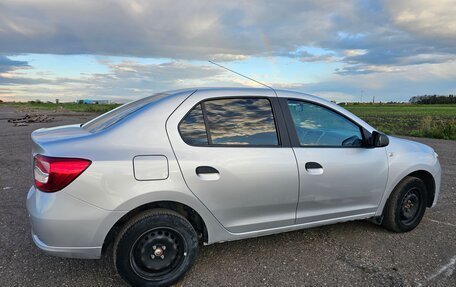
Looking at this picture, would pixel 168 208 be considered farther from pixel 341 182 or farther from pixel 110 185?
pixel 341 182

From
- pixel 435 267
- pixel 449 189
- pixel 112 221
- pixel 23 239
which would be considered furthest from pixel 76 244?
pixel 449 189

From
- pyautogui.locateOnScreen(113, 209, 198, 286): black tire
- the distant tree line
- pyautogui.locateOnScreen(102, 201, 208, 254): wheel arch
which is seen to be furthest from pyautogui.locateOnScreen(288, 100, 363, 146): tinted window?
the distant tree line

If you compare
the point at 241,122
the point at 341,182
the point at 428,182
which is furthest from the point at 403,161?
the point at 241,122

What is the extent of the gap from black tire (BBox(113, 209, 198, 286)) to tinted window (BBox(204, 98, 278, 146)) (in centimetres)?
79

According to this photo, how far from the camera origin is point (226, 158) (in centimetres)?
294

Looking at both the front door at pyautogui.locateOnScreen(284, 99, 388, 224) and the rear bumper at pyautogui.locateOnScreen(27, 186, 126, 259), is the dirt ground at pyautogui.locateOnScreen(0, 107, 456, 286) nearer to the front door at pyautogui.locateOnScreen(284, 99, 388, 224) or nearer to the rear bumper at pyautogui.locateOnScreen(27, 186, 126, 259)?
the rear bumper at pyautogui.locateOnScreen(27, 186, 126, 259)

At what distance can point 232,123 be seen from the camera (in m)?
3.13

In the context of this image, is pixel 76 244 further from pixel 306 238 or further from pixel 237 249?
pixel 306 238

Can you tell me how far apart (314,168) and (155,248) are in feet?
5.35

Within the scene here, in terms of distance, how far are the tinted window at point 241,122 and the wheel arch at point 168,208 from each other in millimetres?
628

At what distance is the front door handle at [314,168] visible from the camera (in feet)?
10.7

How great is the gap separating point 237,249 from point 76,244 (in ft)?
5.41

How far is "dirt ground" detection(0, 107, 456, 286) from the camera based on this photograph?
9.86 ft

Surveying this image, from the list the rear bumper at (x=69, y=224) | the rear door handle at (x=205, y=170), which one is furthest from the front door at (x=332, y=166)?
the rear bumper at (x=69, y=224)
